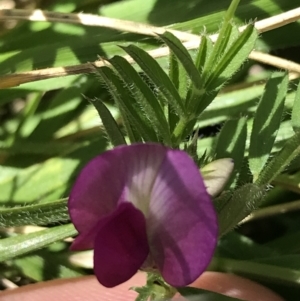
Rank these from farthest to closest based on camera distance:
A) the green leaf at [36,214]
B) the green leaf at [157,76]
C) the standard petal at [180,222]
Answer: the green leaf at [36,214]
the green leaf at [157,76]
the standard petal at [180,222]

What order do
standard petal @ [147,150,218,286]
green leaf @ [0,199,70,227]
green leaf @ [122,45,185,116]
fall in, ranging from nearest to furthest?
standard petal @ [147,150,218,286], green leaf @ [122,45,185,116], green leaf @ [0,199,70,227]

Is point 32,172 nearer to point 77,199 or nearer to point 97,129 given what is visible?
point 97,129

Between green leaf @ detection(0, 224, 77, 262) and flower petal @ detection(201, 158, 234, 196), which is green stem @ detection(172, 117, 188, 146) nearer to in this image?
flower petal @ detection(201, 158, 234, 196)

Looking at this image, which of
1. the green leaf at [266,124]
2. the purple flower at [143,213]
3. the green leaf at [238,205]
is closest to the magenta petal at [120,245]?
the purple flower at [143,213]

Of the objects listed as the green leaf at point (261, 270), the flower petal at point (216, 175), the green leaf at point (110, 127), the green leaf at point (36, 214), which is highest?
the green leaf at point (110, 127)

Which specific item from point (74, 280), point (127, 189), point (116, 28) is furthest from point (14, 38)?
point (127, 189)

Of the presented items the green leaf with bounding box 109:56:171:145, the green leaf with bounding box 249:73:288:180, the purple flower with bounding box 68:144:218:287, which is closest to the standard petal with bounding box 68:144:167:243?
the purple flower with bounding box 68:144:218:287

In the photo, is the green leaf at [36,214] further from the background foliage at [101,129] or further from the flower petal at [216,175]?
the flower petal at [216,175]
